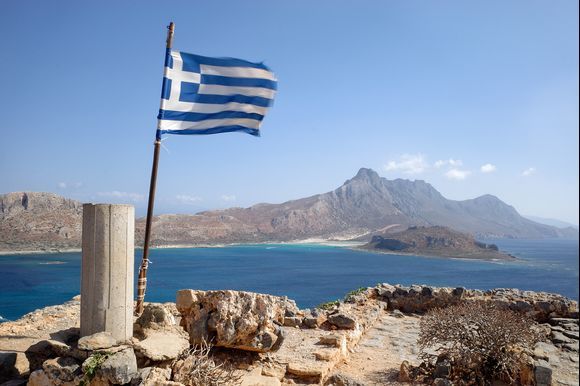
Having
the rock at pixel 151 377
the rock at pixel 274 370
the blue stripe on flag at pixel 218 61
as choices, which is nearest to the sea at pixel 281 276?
the blue stripe on flag at pixel 218 61

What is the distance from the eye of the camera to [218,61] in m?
9.27

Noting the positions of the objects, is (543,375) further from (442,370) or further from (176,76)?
Answer: (176,76)

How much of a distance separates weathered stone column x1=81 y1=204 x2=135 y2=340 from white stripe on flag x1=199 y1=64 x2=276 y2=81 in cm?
396

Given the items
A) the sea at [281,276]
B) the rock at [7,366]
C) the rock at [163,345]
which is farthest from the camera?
the sea at [281,276]

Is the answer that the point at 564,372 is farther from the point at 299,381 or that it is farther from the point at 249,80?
the point at 249,80

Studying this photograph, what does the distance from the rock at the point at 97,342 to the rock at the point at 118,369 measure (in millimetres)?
291

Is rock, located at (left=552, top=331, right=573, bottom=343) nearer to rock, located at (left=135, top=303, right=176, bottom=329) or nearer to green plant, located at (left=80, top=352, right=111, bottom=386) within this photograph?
rock, located at (left=135, top=303, right=176, bottom=329)

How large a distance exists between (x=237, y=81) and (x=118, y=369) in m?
6.18

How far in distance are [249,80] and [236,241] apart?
11981 centimetres

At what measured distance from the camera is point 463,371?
7250mm

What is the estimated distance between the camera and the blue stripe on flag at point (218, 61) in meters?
8.85

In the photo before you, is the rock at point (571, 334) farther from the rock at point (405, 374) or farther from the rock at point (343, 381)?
the rock at point (343, 381)

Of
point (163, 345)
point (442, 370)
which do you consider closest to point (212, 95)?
point (163, 345)

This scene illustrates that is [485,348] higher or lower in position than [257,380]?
higher
